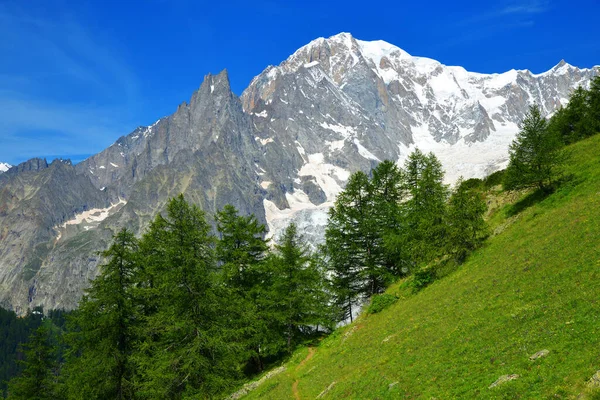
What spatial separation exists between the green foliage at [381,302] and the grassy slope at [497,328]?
2.56ft

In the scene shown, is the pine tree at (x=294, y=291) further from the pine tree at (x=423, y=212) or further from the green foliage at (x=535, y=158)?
the green foliage at (x=535, y=158)

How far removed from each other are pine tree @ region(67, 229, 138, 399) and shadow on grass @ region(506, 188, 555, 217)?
3095 centimetres

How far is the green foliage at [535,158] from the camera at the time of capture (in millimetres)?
30859

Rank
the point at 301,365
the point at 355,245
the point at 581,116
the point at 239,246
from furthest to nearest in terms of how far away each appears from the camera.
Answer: the point at 581,116 → the point at 355,245 → the point at 239,246 → the point at 301,365

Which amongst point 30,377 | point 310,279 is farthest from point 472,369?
point 30,377

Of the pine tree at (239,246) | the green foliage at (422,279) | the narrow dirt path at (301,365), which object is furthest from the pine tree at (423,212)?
the pine tree at (239,246)

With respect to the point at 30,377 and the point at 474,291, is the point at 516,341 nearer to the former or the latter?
the point at 474,291

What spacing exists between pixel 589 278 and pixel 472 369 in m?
Answer: 7.06

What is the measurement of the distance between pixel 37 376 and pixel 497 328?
3948cm

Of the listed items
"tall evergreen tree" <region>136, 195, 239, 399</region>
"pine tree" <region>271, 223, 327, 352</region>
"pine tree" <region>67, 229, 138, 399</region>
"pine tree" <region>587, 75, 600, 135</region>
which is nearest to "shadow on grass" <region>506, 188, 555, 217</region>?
"pine tree" <region>271, 223, 327, 352</region>

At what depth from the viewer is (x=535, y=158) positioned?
102ft

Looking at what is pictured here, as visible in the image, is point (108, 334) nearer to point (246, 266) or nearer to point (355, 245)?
point (246, 266)

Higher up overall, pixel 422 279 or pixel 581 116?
pixel 581 116

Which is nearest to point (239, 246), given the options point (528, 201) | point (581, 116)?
point (528, 201)
